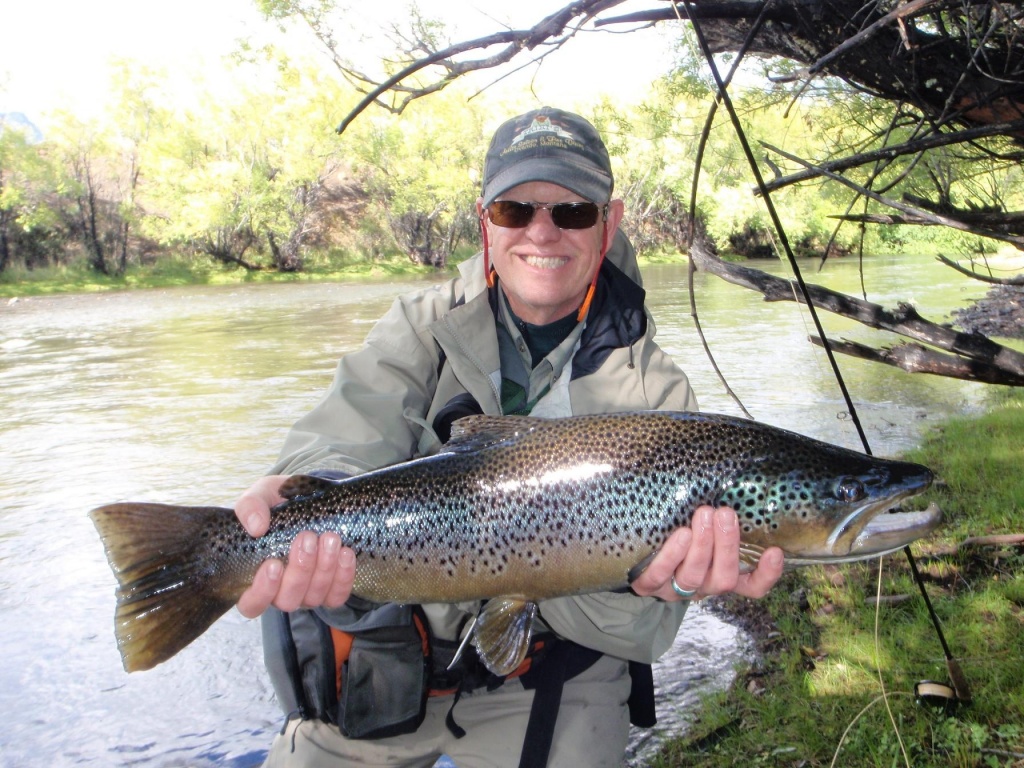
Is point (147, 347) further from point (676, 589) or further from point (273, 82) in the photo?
point (273, 82)

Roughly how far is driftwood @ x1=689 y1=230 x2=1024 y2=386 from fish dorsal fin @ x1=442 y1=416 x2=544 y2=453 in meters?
1.31

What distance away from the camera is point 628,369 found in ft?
9.73

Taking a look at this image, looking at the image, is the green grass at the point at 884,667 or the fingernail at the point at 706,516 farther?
the green grass at the point at 884,667

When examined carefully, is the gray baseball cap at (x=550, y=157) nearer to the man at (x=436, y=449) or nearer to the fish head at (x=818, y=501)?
the man at (x=436, y=449)

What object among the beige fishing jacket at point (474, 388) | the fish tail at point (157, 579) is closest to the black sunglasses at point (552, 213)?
the beige fishing jacket at point (474, 388)

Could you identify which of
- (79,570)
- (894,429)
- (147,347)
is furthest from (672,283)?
(79,570)

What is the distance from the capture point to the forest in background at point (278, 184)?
3412cm

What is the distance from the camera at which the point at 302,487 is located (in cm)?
238

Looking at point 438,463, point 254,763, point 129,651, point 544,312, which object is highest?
point 544,312

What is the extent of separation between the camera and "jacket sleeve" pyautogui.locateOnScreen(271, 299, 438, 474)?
2707mm

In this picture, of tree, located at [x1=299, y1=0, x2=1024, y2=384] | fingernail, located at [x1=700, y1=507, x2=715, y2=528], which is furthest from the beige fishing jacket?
tree, located at [x1=299, y1=0, x2=1024, y2=384]

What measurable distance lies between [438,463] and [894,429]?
7.08 meters

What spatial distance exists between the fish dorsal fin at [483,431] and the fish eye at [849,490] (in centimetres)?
93

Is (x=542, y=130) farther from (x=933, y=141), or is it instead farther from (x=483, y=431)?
(x=933, y=141)
